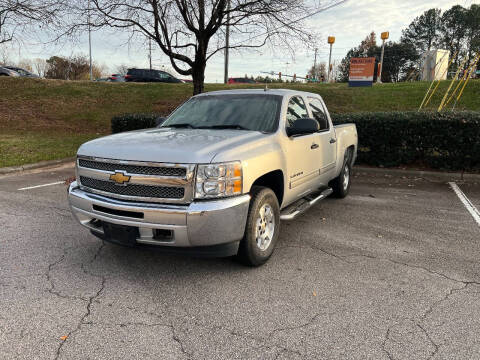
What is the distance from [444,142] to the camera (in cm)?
855

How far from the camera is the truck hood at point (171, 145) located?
10.4ft

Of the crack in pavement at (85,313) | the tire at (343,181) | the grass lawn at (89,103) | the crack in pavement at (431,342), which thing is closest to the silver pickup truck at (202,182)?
the crack in pavement at (85,313)

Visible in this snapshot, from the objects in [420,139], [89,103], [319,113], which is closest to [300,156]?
→ [319,113]

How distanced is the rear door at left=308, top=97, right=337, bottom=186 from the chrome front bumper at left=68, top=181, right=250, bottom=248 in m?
2.22

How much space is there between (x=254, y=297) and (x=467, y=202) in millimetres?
5213

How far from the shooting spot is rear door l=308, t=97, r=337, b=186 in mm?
5203

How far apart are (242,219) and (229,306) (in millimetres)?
741

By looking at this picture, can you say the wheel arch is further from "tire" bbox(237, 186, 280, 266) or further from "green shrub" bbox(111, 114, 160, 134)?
"green shrub" bbox(111, 114, 160, 134)

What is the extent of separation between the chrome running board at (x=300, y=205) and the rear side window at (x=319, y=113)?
97 centimetres

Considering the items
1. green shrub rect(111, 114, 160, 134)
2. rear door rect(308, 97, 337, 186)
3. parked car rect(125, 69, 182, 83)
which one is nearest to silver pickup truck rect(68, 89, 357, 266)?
rear door rect(308, 97, 337, 186)

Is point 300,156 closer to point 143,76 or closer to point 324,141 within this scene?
point 324,141

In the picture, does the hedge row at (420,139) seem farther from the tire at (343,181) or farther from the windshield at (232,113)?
the windshield at (232,113)

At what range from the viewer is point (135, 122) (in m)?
11.2

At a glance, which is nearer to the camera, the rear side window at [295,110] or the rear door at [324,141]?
the rear side window at [295,110]
